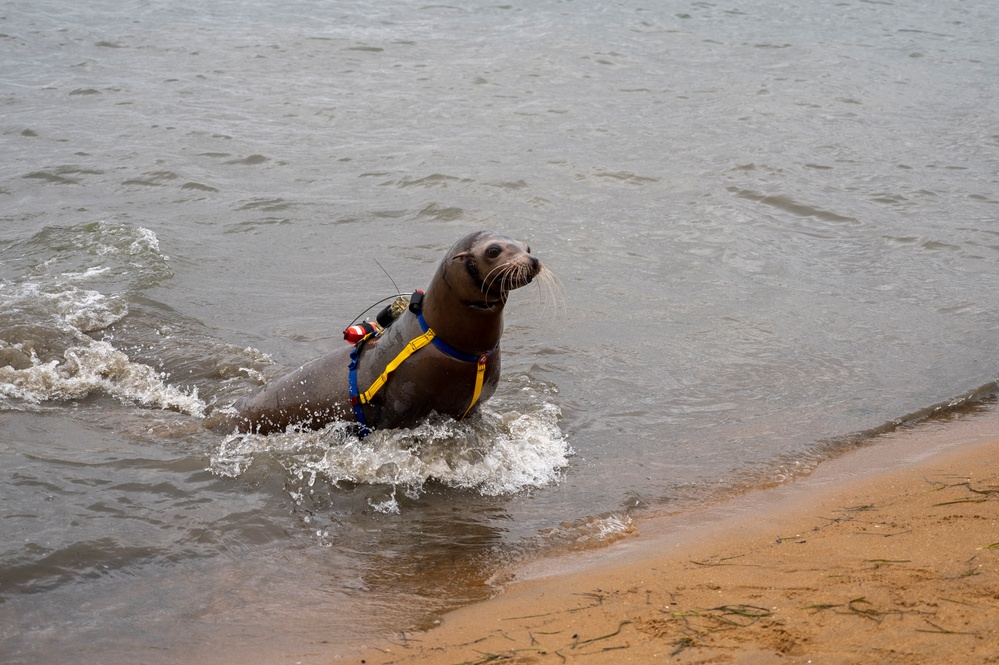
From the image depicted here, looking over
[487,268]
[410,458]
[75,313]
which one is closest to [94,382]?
[75,313]

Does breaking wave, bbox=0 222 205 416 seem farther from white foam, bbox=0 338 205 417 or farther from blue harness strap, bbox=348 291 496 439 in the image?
blue harness strap, bbox=348 291 496 439

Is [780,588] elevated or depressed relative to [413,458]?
elevated

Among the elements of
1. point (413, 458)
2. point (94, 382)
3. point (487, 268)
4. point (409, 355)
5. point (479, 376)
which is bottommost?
point (94, 382)

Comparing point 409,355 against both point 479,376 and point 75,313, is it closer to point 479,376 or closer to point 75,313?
point 479,376

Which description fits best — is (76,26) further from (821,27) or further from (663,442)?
(663,442)

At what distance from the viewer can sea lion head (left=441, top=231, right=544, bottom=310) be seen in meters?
5.47

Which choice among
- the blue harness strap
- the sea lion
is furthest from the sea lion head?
the blue harness strap

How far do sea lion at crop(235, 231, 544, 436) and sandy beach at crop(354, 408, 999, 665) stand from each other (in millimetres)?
1296

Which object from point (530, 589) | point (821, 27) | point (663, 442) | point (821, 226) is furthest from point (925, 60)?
point (530, 589)

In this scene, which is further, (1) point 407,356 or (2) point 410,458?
(2) point 410,458

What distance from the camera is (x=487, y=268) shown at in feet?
18.4

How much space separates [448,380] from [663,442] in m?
1.55

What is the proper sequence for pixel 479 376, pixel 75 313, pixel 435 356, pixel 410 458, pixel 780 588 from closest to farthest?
pixel 780 588 < pixel 435 356 < pixel 479 376 < pixel 410 458 < pixel 75 313

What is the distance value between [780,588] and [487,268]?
2.35 metres
